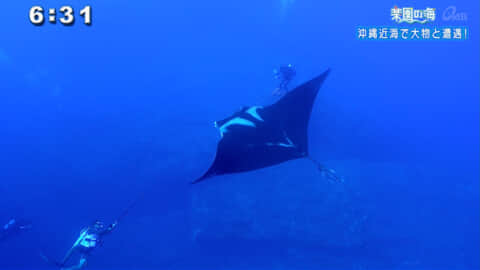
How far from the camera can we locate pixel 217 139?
12.6m

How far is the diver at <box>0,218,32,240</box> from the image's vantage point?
1139 cm

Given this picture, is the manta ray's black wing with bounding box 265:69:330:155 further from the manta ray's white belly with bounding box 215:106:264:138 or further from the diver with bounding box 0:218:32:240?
the diver with bounding box 0:218:32:240

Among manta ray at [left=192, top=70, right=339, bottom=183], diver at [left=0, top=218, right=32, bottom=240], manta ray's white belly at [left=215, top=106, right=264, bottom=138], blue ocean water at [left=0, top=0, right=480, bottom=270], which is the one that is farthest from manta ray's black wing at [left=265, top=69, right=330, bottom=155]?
diver at [left=0, top=218, right=32, bottom=240]

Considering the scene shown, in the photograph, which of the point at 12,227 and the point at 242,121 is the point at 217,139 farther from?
the point at 12,227

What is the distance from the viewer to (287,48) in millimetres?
16844

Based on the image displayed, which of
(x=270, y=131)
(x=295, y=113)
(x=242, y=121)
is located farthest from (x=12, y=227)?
(x=295, y=113)

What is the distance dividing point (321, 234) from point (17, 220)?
12.5m

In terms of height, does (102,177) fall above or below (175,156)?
below

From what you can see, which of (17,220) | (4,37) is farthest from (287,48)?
(4,37)

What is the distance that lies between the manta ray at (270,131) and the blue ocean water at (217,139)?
7418 mm

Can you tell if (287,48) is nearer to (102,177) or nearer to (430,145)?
(430,145)

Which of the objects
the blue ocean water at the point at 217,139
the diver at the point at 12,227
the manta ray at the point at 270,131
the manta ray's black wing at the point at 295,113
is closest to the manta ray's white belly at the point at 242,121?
the manta ray at the point at 270,131

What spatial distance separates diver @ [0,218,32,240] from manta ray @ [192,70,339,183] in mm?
11471

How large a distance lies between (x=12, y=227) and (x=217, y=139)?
895cm
